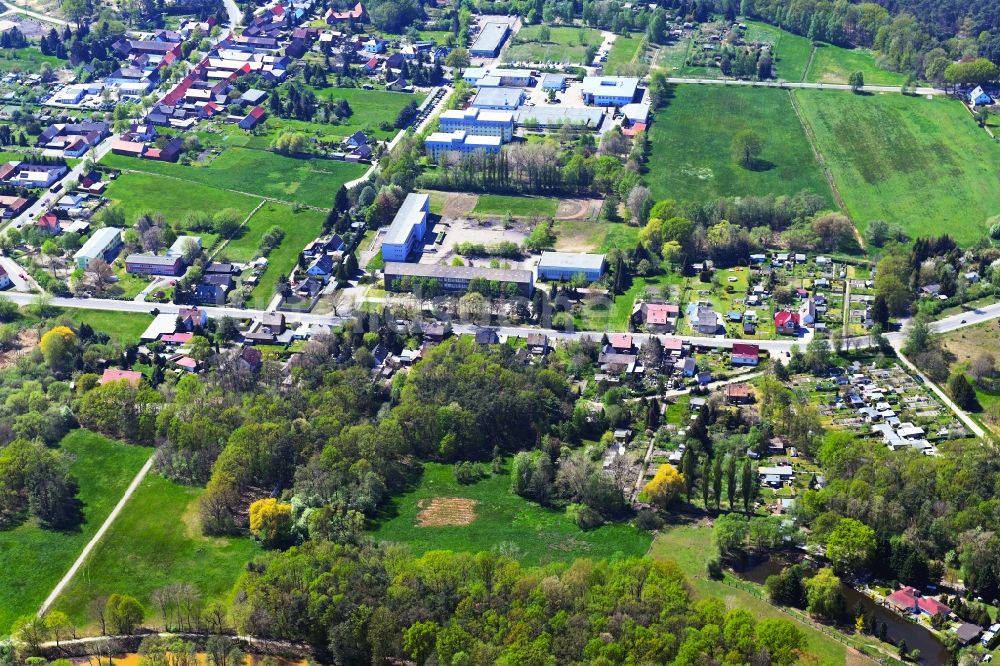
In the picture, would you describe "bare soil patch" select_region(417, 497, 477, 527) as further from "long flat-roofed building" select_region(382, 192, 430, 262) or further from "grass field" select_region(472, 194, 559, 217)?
"grass field" select_region(472, 194, 559, 217)

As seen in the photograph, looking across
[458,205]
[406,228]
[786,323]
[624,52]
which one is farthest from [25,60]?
[786,323]

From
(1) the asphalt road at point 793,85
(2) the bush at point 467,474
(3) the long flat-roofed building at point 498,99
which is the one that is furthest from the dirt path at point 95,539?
(1) the asphalt road at point 793,85

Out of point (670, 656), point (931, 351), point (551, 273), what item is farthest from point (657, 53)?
point (670, 656)

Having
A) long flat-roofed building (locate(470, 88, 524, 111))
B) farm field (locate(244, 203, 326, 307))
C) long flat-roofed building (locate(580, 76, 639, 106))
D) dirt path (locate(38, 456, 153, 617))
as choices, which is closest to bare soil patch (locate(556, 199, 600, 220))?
long flat-roofed building (locate(470, 88, 524, 111))

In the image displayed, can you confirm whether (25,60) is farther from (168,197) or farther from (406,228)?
(406,228)

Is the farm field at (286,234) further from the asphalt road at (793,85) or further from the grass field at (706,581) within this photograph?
the asphalt road at (793,85)
